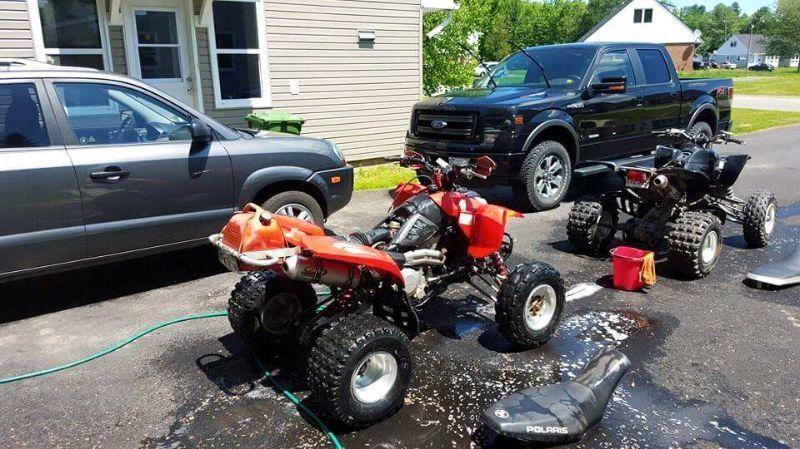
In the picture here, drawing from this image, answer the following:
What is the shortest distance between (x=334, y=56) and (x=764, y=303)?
802 cm

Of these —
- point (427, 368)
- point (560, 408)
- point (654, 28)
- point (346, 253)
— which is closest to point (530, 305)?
point (427, 368)

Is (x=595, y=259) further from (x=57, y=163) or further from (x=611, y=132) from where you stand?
(x=57, y=163)

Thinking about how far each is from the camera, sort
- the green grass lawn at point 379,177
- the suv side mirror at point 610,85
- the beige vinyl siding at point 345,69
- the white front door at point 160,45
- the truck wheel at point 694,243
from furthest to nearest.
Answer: the beige vinyl siding at point 345,69, the green grass lawn at point 379,177, the white front door at point 160,45, the suv side mirror at point 610,85, the truck wheel at point 694,243

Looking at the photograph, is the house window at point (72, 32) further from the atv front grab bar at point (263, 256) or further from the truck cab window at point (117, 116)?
the atv front grab bar at point (263, 256)

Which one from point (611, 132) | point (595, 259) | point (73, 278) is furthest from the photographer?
point (611, 132)

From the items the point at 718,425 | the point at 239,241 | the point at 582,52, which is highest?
the point at 582,52

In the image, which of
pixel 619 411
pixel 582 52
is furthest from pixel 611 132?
pixel 619 411

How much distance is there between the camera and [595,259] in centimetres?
600

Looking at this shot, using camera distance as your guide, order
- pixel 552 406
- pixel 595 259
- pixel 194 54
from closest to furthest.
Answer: pixel 552 406
pixel 595 259
pixel 194 54

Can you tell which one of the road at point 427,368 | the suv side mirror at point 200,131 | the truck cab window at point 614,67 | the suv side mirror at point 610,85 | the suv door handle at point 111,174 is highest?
the truck cab window at point 614,67

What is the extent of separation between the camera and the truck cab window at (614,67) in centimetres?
825

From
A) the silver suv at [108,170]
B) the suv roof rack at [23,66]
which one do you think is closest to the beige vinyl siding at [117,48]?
the suv roof rack at [23,66]

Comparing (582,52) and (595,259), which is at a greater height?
(582,52)

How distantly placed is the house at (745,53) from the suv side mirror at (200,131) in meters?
119
